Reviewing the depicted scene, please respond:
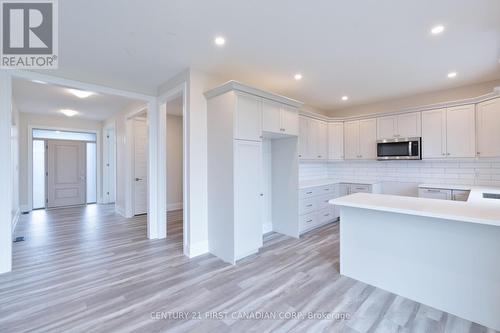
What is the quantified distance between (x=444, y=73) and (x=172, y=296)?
4927mm

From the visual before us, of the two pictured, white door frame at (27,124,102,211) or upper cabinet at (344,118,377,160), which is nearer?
upper cabinet at (344,118,377,160)

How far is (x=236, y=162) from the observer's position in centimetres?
316

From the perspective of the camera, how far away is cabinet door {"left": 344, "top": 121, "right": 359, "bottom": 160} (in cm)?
531

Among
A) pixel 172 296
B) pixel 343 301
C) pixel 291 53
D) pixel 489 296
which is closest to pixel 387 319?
pixel 343 301

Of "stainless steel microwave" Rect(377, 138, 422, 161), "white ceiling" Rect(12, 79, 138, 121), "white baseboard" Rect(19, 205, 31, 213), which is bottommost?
"white baseboard" Rect(19, 205, 31, 213)

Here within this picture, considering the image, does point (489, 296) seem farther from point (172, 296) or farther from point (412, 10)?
point (172, 296)

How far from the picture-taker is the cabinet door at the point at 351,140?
5.31m

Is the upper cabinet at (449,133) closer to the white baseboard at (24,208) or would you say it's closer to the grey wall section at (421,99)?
the grey wall section at (421,99)

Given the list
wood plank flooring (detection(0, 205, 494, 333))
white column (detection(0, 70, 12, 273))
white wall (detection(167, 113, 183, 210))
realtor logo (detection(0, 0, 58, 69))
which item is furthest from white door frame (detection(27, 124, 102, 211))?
realtor logo (detection(0, 0, 58, 69))

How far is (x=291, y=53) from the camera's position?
9.69 ft

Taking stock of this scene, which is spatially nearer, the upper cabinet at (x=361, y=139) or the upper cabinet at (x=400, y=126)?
the upper cabinet at (x=400, y=126)

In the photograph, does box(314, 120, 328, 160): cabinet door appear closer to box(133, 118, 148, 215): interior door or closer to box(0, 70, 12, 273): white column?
box(133, 118, 148, 215): interior door

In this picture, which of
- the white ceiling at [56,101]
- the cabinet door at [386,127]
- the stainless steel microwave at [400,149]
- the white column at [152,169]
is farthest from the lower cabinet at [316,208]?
the white ceiling at [56,101]

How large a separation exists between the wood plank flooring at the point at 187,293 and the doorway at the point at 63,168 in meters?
4.02
